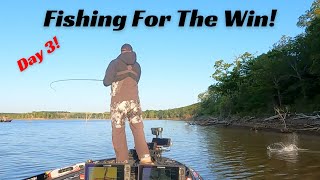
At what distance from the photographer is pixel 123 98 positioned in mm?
9633

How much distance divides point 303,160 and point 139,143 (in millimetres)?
18636

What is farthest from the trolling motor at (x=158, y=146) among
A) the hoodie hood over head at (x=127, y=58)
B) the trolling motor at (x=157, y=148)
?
the hoodie hood over head at (x=127, y=58)

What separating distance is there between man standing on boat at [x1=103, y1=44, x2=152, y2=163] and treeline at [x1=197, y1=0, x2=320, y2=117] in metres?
47.0

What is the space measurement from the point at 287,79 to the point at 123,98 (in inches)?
2618

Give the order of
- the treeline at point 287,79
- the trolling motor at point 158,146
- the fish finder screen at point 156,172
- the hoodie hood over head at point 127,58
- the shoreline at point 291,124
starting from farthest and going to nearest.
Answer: the treeline at point 287,79 → the shoreline at point 291,124 → the trolling motor at point 158,146 → the hoodie hood over head at point 127,58 → the fish finder screen at point 156,172

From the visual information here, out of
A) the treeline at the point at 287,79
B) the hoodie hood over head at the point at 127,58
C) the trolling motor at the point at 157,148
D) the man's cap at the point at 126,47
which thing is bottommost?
the trolling motor at the point at 157,148

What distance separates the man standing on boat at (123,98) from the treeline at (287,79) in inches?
1850

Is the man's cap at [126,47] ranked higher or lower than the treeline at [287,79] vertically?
lower

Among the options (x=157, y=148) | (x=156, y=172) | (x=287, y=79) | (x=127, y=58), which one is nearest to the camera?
(x=156, y=172)

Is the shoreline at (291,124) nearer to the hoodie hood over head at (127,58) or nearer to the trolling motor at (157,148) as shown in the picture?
the trolling motor at (157,148)

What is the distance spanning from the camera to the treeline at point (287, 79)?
58.7 metres

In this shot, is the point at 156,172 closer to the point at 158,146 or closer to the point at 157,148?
the point at 157,148

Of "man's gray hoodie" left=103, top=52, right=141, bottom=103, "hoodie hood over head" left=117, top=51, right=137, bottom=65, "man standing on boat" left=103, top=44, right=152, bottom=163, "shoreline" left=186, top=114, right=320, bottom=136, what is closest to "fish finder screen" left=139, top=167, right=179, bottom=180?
"man standing on boat" left=103, top=44, right=152, bottom=163

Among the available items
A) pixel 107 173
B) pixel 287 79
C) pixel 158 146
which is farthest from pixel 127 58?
pixel 287 79
